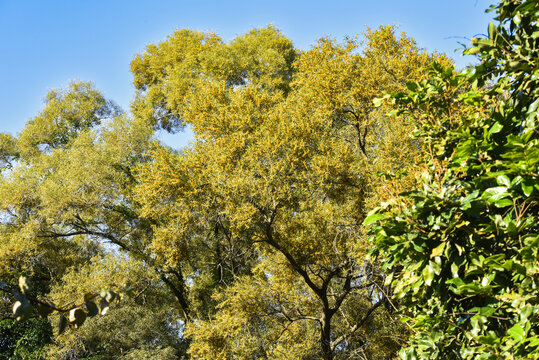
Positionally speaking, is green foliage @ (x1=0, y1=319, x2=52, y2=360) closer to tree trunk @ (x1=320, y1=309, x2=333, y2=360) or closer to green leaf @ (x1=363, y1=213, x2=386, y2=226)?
tree trunk @ (x1=320, y1=309, x2=333, y2=360)

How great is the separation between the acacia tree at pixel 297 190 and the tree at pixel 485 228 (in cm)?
650

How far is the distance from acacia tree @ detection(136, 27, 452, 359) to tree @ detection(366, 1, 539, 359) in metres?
6.50

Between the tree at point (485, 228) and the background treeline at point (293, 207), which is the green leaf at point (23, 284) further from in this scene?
the tree at point (485, 228)

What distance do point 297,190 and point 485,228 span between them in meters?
8.92

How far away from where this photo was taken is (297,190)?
11992 mm

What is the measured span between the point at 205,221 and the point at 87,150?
752 centimetres

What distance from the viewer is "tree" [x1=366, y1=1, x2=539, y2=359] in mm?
2828

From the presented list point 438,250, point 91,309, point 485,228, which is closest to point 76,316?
point 91,309

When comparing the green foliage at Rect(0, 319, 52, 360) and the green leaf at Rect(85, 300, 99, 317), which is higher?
the green foliage at Rect(0, 319, 52, 360)

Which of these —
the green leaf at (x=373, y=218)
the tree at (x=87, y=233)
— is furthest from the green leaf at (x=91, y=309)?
the tree at (x=87, y=233)

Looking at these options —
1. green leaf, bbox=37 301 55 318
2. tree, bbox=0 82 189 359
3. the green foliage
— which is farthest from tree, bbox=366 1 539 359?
the green foliage

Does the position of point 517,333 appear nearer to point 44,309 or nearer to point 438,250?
point 438,250

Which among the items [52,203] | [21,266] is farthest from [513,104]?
[21,266]

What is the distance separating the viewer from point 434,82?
4121mm
